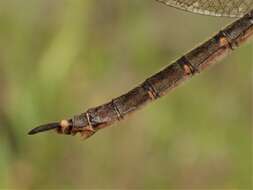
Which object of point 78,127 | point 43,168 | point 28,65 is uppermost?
point 28,65

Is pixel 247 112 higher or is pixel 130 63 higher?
pixel 130 63

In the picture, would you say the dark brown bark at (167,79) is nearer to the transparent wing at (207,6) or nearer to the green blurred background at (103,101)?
the transparent wing at (207,6)

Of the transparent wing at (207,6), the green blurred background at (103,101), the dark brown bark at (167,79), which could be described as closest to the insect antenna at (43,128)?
the dark brown bark at (167,79)

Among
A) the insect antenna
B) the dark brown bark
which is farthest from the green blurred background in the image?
the insect antenna

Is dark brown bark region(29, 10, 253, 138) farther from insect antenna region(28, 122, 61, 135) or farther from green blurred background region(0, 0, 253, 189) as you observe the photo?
green blurred background region(0, 0, 253, 189)

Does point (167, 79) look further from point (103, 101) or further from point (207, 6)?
point (103, 101)

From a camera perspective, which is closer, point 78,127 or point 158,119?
point 78,127

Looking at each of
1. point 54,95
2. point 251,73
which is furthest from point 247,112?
point 54,95

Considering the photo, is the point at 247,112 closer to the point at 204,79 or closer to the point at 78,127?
the point at 204,79
